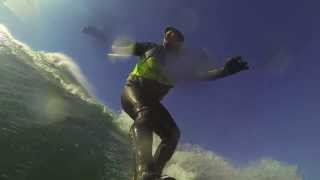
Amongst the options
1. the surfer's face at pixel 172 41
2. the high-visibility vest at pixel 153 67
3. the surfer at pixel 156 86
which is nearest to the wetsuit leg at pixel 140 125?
the surfer at pixel 156 86

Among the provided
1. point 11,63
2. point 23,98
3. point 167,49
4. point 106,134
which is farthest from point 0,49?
point 167,49

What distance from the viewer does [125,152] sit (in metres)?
76.8

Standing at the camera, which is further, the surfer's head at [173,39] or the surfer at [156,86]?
the surfer's head at [173,39]

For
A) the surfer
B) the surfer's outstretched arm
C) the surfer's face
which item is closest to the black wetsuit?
the surfer

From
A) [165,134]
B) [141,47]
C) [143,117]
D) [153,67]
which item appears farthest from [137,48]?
[165,134]

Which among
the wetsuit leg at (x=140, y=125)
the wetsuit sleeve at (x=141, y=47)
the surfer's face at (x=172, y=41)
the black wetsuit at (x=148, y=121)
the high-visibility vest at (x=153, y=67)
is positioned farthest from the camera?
the wetsuit sleeve at (x=141, y=47)

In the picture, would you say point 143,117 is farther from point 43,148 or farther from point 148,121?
point 43,148

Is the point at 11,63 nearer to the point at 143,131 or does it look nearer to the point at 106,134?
the point at 106,134

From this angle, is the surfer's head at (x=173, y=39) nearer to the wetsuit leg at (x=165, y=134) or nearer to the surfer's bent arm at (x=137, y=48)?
the surfer's bent arm at (x=137, y=48)

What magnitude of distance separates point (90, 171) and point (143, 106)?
120ft

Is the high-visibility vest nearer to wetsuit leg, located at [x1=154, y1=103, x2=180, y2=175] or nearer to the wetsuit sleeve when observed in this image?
the wetsuit sleeve

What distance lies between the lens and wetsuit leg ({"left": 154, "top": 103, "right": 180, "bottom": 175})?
9023 millimetres

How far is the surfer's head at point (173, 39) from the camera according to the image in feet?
32.4

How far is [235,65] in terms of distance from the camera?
8.97m
